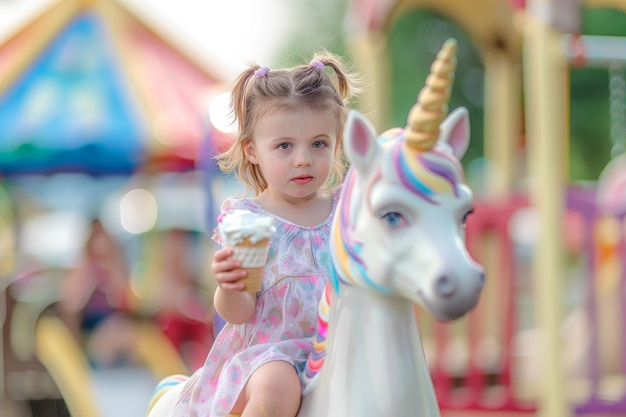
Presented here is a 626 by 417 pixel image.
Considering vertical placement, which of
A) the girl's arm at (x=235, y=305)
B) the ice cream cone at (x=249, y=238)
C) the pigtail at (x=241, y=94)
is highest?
the pigtail at (x=241, y=94)

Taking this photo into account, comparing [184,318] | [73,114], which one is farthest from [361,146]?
[73,114]

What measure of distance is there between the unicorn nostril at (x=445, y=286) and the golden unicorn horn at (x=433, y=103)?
0.32m

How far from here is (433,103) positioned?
2219mm

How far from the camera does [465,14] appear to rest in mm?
9141

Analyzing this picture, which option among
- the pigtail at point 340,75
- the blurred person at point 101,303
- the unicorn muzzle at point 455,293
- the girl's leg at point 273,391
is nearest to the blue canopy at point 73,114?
the blurred person at point 101,303

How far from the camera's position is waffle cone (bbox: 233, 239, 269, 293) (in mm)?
2385

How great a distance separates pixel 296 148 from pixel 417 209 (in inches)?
21.6

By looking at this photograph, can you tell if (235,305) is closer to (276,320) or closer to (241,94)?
(276,320)

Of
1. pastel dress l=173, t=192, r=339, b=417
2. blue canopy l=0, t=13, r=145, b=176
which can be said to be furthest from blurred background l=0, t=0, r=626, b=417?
pastel dress l=173, t=192, r=339, b=417

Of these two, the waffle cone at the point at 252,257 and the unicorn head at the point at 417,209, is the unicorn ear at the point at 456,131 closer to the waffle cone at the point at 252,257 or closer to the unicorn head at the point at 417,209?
the unicorn head at the point at 417,209

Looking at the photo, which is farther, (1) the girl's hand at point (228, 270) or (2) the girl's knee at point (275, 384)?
(2) the girl's knee at point (275, 384)

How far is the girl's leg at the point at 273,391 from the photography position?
8.26ft

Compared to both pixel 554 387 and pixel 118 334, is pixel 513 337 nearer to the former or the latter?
pixel 554 387

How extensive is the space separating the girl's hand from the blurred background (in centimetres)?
119
